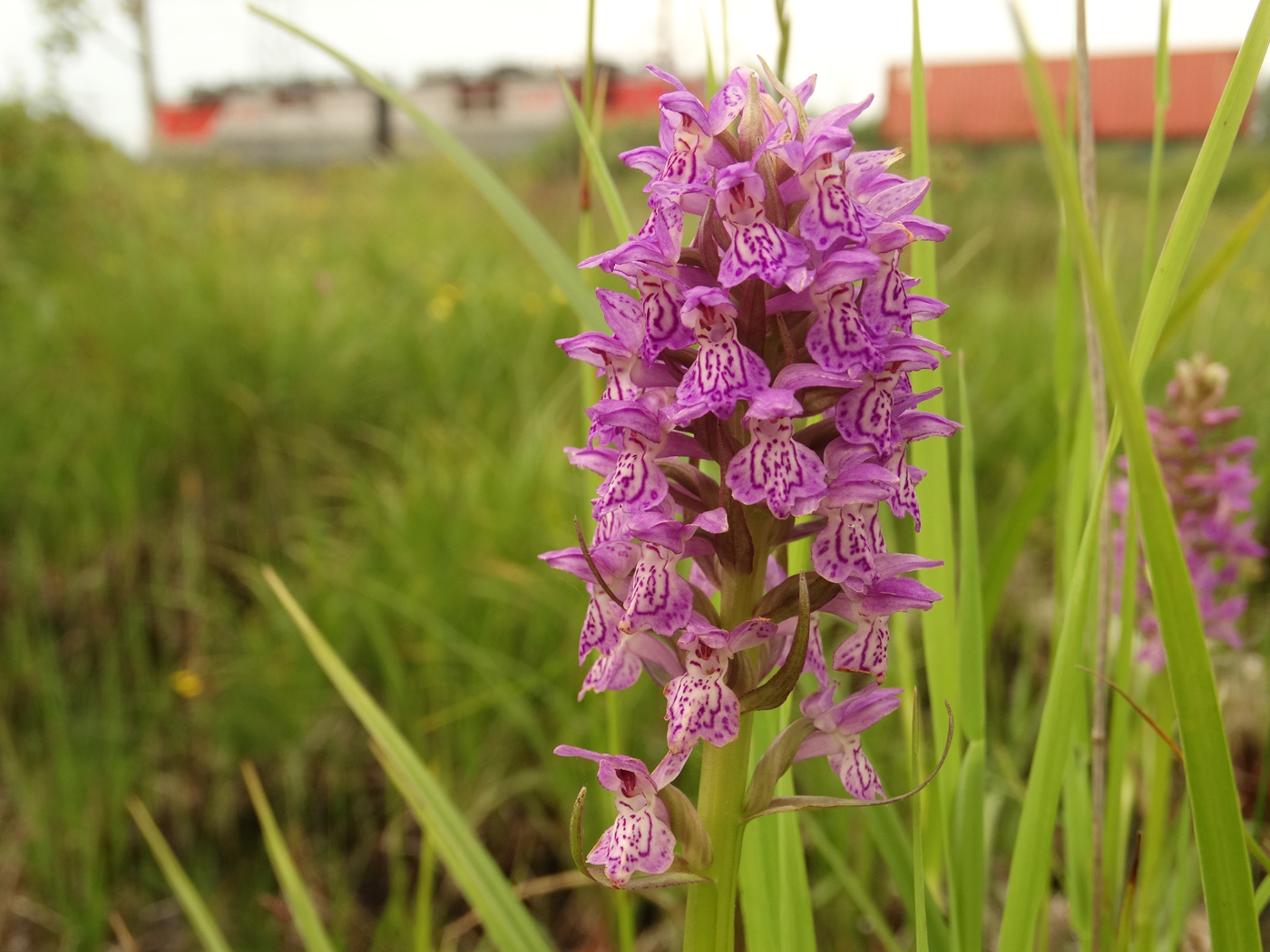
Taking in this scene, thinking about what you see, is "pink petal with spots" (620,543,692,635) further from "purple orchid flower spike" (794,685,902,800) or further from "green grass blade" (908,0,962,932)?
"green grass blade" (908,0,962,932)

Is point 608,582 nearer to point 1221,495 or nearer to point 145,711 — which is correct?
point 1221,495

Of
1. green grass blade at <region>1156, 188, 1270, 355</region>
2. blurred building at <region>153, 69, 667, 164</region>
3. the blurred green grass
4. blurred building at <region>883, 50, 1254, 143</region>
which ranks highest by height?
blurred building at <region>153, 69, 667, 164</region>

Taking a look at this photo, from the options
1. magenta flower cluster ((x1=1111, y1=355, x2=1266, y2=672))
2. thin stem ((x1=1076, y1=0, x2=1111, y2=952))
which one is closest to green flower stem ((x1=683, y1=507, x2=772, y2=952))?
thin stem ((x1=1076, y1=0, x2=1111, y2=952))

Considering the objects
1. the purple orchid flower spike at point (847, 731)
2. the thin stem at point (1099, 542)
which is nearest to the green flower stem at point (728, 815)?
the purple orchid flower spike at point (847, 731)

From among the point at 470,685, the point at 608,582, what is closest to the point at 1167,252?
the point at 608,582

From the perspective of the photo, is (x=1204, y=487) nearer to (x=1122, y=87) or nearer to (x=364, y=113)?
(x=1122, y=87)

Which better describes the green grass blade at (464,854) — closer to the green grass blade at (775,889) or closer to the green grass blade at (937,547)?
the green grass blade at (775,889)
